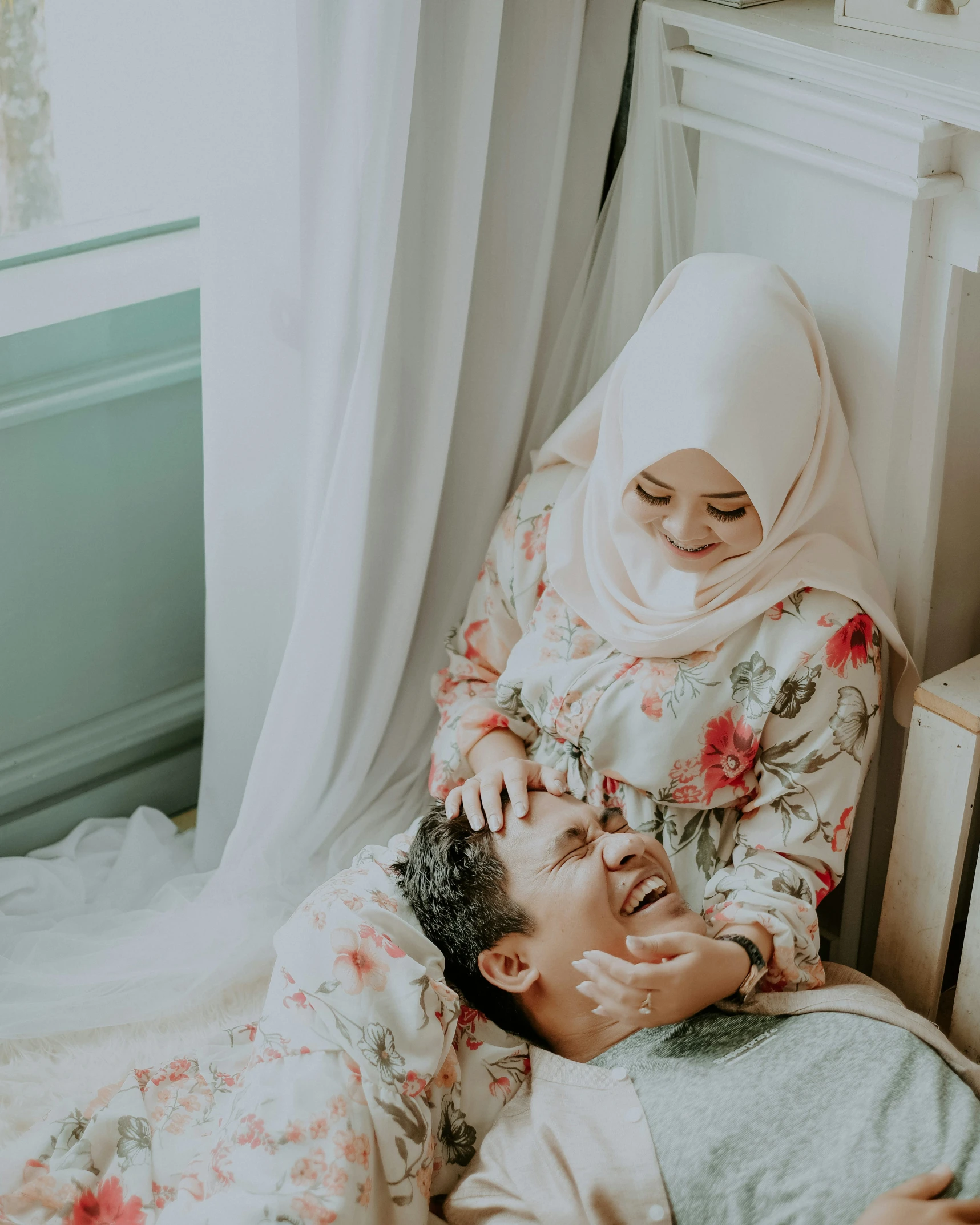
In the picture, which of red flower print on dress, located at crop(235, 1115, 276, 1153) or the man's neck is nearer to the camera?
red flower print on dress, located at crop(235, 1115, 276, 1153)

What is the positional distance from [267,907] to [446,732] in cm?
34

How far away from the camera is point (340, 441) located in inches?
61.7

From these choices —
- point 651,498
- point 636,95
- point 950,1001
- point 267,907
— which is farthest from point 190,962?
point 636,95

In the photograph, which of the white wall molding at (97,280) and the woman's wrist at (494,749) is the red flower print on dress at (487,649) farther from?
the white wall molding at (97,280)

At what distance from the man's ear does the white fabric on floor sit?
1.38ft

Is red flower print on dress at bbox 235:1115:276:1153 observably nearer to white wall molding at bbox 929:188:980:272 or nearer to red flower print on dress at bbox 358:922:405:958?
red flower print on dress at bbox 358:922:405:958

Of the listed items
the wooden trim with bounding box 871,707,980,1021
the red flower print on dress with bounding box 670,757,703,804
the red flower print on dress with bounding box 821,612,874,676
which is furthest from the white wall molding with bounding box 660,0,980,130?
the red flower print on dress with bounding box 670,757,703,804

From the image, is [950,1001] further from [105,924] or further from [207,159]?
[207,159]

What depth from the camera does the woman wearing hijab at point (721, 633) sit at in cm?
133

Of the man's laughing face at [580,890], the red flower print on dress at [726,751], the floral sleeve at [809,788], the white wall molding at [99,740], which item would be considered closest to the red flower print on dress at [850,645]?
the floral sleeve at [809,788]

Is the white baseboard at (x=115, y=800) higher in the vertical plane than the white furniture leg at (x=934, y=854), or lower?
lower

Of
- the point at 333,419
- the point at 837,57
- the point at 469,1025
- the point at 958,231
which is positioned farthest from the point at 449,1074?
the point at 837,57

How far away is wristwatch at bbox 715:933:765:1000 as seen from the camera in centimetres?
132

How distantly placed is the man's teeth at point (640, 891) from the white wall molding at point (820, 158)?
76 cm
